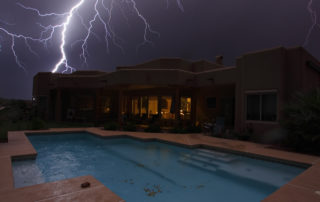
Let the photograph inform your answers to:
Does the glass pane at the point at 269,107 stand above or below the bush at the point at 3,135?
above

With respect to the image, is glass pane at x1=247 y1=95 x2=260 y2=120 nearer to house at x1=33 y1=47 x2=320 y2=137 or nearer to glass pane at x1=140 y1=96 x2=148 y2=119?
house at x1=33 y1=47 x2=320 y2=137

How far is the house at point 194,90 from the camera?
7230 millimetres

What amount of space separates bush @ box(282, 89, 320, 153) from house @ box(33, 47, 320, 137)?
0.90m

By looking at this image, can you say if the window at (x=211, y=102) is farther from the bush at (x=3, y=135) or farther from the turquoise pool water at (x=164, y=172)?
the bush at (x=3, y=135)

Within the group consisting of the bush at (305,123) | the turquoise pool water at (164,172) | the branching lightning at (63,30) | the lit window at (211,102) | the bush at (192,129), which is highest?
the branching lightning at (63,30)

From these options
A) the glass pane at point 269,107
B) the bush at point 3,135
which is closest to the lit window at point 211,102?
the glass pane at point 269,107

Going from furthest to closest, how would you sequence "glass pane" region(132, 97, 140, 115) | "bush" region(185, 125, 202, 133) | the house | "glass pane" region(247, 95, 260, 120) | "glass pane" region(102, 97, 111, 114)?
"glass pane" region(102, 97, 111, 114), "glass pane" region(132, 97, 140, 115), "bush" region(185, 125, 202, 133), "glass pane" region(247, 95, 260, 120), the house

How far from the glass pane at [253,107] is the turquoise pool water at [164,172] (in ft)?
8.94

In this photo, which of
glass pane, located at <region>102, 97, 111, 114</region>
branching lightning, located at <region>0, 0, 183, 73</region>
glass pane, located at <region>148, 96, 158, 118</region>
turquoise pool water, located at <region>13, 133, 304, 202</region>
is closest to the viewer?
turquoise pool water, located at <region>13, 133, 304, 202</region>

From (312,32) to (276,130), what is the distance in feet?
133

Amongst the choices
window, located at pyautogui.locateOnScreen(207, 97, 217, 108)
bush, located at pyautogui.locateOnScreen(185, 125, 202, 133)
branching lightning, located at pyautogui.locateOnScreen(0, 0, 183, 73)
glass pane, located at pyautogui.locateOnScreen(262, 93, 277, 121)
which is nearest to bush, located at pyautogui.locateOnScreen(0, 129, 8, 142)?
bush, located at pyautogui.locateOnScreen(185, 125, 202, 133)

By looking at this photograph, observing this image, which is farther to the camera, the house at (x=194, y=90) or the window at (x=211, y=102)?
the window at (x=211, y=102)

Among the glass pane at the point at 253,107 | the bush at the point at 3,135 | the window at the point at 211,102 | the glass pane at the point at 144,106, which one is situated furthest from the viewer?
the glass pane at the point at 144,106

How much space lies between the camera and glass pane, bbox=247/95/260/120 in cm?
783
